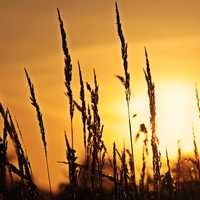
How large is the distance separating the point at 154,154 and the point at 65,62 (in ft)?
2.52

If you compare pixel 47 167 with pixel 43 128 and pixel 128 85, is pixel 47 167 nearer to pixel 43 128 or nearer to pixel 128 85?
pixel 43 128

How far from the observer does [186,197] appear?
3.80 metres

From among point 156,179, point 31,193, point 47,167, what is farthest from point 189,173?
point 31,193

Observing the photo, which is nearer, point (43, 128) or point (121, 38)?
point (43, 128)

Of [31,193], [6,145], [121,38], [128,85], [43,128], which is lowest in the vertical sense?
Result: [31,193]

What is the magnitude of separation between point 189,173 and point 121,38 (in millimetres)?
1395

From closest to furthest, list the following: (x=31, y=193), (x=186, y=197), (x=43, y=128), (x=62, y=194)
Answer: (x=31, y=193), (x=43, y=128), (x=186, y=197), (x=62, y=194)

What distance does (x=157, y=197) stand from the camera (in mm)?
3098

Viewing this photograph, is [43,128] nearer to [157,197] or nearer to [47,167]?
[47,167]

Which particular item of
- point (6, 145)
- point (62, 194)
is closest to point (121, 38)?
point (6, 145)

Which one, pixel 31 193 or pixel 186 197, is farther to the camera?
pixel 186 197

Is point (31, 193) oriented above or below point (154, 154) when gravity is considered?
below

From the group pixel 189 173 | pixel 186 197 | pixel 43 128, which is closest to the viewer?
pixel 43 128

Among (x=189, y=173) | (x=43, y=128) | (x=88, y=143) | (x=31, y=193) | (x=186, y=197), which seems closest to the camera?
(x=31, y=193)
